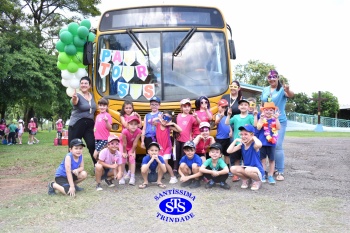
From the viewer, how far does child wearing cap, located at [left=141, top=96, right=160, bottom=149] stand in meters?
7.03

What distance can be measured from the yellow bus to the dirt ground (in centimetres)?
173

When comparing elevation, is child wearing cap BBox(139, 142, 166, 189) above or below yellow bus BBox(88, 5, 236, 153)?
below

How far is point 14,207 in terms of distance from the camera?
545 centimetres

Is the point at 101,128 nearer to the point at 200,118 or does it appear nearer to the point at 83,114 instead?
the point at 83,114

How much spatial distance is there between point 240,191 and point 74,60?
4.32 metres

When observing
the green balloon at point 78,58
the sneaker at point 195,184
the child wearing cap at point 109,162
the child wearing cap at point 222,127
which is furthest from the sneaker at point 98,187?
the green balloon at point 78,58

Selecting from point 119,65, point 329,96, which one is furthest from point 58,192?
point 329,96

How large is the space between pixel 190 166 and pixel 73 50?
3.44 m

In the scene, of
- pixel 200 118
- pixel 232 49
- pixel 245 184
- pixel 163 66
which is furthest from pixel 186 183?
pixel 232 49

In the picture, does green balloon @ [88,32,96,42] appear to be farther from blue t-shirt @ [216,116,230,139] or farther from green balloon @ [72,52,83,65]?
blue t-shirt @ [216,116,230,139]

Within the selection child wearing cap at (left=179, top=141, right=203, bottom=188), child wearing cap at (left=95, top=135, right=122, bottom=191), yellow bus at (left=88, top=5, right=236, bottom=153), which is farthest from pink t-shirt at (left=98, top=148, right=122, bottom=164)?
child wearing cap at (left=179, top=141, right=203, bottom=188)

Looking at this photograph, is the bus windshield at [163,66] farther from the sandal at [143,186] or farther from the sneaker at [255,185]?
the sneaker at [255,185]

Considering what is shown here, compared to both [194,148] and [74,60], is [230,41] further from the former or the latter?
[74,60]

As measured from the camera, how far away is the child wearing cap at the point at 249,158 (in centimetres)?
628
